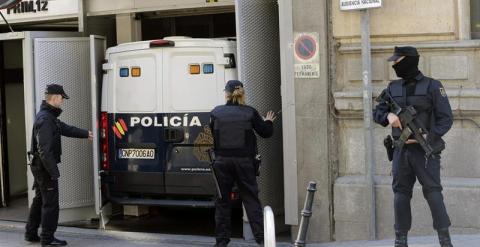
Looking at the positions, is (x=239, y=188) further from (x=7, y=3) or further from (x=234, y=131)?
(x=7, y=3)

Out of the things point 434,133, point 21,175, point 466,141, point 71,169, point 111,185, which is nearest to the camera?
point 434,133

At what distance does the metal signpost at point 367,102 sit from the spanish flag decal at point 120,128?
2.93 meters

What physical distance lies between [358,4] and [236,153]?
1.99 metres

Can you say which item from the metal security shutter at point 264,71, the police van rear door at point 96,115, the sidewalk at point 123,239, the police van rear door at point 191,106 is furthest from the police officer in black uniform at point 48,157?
the metal security shutter at point 264,71

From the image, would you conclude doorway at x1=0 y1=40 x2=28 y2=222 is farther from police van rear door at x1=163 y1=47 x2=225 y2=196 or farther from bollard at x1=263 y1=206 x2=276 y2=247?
bollard at x1=263 y1=206 x2=276 y2=247

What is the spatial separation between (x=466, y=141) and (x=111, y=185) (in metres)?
4.21

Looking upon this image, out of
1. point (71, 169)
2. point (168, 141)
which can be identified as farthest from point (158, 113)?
point (71, 169)

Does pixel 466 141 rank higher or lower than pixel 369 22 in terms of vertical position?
lower

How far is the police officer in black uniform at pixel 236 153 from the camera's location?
779cm

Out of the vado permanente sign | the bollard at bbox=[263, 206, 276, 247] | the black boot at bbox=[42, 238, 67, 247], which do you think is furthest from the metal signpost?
the vado permanente sign

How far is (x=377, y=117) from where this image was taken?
669cm

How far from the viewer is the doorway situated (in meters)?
11.6

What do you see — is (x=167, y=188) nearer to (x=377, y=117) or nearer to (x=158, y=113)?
(x=158, y=113)

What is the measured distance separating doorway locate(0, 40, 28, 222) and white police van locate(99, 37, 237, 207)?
298 centimetres
